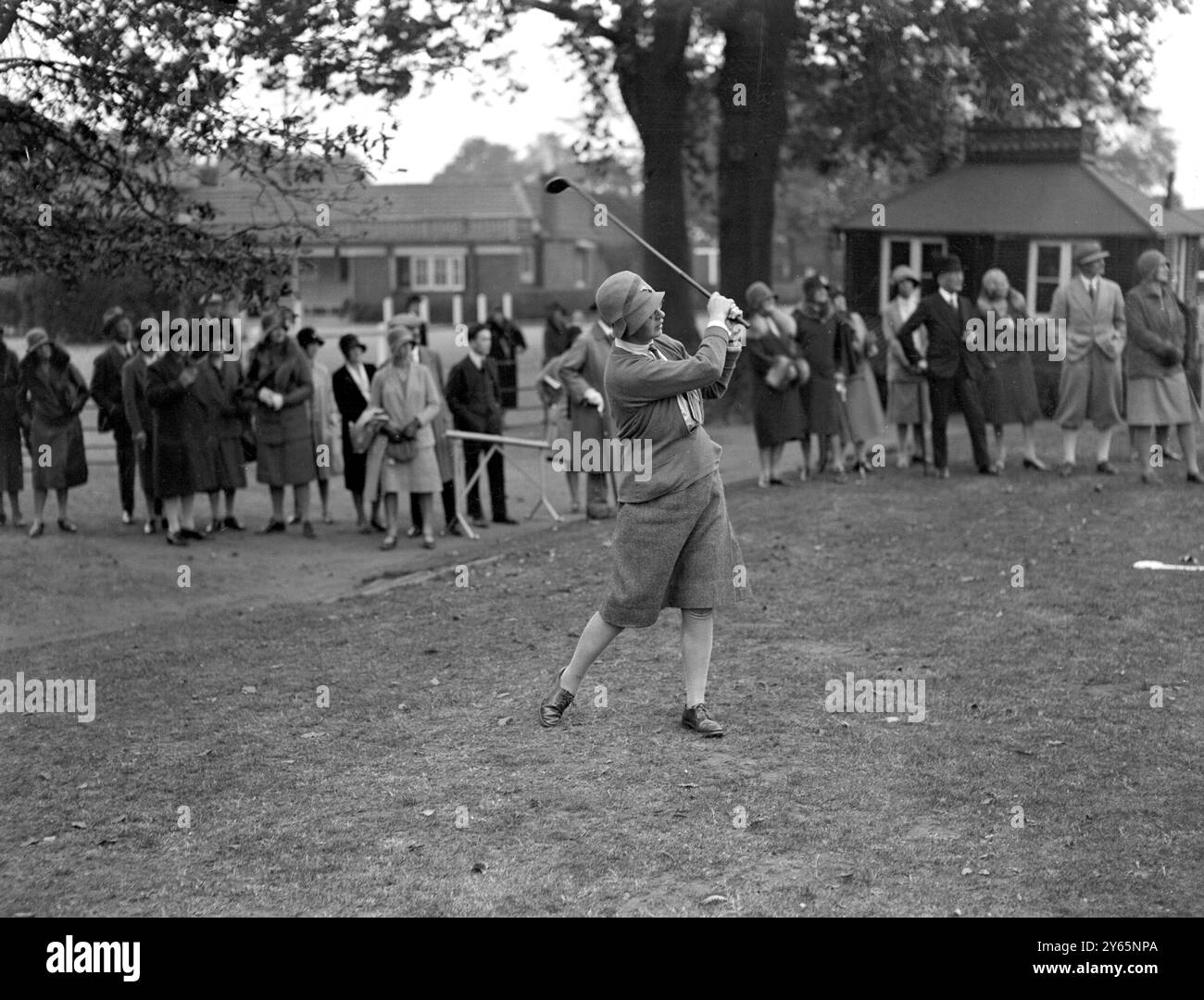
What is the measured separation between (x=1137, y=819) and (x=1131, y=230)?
17.7 m

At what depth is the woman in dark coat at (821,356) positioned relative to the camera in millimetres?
15641

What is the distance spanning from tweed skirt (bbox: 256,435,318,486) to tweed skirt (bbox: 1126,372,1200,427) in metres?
7.18

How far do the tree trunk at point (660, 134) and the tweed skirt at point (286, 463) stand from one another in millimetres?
7601

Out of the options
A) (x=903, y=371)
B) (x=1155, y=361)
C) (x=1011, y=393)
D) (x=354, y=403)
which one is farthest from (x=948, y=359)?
(x=354, y=403)

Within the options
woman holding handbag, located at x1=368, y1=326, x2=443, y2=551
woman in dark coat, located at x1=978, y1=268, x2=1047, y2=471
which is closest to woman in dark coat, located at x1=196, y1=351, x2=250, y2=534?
woman holding handbag, located at x1=368, y1=326, x2=443, y2=551

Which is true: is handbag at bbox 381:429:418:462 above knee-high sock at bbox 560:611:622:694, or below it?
above

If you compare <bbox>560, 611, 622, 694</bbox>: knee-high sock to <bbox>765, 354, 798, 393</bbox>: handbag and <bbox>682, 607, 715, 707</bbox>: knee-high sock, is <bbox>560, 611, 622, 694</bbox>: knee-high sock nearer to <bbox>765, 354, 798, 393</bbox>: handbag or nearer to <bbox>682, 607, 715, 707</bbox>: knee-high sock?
<bbox>682, 607, 715, 707</bbox>: knee-high sock

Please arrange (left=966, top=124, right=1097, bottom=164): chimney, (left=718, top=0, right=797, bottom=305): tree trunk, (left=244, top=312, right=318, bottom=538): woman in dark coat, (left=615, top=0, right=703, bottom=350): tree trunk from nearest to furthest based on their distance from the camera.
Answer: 1. (left=244, top=312, right=318, bottom=538): woman in dark coat
2. (left=718, top=0, right=797, bottom=305): tree trunk
3. (left=615, top=0, right=703, bottom=350): tree trunk
4. (left=966, top=124, right=1097, bottom=164): chimney

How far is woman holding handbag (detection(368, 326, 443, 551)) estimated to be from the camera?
14078mm

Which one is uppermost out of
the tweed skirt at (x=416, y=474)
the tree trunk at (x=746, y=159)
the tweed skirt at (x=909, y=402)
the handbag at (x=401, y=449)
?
the tree trunk at (x=746, y=159)

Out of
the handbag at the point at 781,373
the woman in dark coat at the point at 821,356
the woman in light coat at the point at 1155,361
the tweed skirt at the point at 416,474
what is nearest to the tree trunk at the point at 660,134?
the woman in dark coat at the point at 821,356

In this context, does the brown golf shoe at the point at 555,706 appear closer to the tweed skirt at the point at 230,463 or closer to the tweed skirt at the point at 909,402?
the tweed skirt at the point at 230,463

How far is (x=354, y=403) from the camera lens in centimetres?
1534
